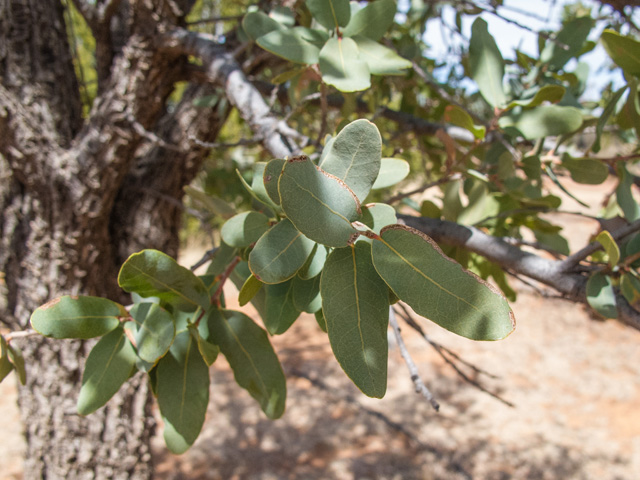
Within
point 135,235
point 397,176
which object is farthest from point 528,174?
point 135,235

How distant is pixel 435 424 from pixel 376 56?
2.39 m

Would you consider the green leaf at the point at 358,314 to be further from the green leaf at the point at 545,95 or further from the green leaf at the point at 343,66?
the green leaf at the point at 545,95

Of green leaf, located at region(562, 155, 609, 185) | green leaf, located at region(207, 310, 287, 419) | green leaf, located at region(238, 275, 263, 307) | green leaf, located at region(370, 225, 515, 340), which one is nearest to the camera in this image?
green leaf, located at region(370, 225, 515, 340)

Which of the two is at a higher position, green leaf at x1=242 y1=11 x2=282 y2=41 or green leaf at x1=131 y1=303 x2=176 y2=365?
green leaf at x1=242 y1=11 x2=282 y2=41

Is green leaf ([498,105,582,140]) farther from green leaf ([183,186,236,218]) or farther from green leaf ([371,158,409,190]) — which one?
green leaf ([183,186,236,218])

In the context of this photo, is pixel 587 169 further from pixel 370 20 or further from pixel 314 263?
pixel 314 263

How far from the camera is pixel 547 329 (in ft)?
12.3

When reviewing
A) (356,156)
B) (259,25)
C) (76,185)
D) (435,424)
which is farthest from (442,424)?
(356,156)

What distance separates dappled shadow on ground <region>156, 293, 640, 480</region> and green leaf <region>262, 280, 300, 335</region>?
Answer: 1.93 m

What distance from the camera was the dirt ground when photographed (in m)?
2.27

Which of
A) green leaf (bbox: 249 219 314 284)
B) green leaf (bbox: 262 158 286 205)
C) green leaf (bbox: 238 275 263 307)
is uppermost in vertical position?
green leaf (bbox: 262 158 286 205)

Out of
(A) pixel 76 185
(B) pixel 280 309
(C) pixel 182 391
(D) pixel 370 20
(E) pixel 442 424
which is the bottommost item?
(E) pixel 442 424

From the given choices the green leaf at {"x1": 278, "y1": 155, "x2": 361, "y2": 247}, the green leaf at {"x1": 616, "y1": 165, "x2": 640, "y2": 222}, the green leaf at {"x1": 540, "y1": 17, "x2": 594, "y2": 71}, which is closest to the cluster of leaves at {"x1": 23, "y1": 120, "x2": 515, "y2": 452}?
the green leaf at {"x1": 278, "y1": 155, "x2": 361, "y2": 247}

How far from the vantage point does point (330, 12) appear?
2.29 feet
